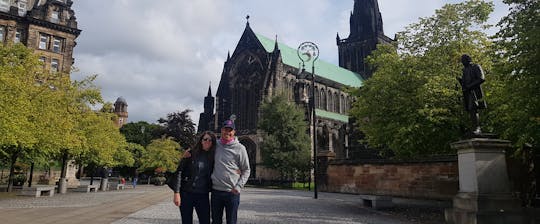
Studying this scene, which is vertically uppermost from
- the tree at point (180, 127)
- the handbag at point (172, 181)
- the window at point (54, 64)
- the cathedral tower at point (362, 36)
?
the cathedral tower at point (362, 36)

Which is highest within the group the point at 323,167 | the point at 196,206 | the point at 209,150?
the point at 209,150

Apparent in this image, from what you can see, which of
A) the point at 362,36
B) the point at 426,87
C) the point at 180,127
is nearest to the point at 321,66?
the point at 362,36

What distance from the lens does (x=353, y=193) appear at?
21.3 metres

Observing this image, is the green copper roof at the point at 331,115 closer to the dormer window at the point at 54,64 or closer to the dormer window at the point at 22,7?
the dormer window at the point at 54,64

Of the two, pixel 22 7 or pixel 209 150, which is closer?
pixel 209 150

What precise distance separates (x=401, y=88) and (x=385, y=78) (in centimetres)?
81

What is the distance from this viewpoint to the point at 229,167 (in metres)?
5.00

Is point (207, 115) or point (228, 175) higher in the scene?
point (207, 115)

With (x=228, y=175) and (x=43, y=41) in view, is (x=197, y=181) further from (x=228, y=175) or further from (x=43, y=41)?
(x=43, y=41)

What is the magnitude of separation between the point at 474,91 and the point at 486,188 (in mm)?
2414

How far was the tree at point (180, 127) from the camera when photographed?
53.9 metres

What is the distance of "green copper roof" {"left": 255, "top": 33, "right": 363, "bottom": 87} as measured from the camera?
5791 centimetres

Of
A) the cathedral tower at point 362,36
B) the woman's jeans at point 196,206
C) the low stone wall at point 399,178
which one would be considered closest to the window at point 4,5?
the low stone wall at point 399,178

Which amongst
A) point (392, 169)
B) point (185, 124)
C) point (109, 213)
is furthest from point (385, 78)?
point (185, 124)
